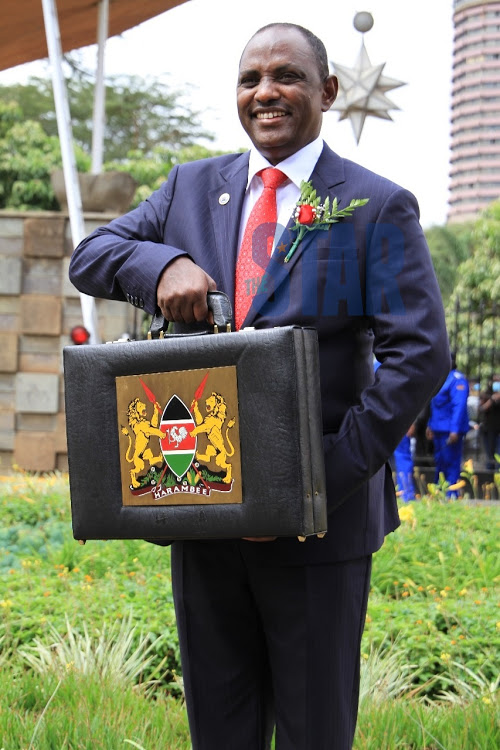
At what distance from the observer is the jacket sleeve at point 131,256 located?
6.17 feet

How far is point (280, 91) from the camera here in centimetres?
188

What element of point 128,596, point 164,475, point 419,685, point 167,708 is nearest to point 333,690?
point 164,475

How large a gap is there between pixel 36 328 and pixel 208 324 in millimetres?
7581

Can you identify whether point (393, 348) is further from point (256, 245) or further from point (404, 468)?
point (404, 468)

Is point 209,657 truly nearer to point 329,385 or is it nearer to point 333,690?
point 333,690

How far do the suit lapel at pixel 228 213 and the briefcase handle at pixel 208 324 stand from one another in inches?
4.9

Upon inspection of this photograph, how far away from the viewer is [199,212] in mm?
2045

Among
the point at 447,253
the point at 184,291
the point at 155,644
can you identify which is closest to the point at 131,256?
the point at 184,291

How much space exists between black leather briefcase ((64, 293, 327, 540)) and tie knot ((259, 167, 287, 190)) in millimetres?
325

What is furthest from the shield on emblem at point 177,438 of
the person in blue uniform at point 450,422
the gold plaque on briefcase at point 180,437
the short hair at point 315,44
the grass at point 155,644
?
A: the person in blue uniform at point 450,422

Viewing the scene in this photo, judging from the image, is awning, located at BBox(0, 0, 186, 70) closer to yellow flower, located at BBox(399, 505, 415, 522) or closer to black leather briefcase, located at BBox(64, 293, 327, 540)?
yellow flower, located at BBox(399, 505, 415, 522)

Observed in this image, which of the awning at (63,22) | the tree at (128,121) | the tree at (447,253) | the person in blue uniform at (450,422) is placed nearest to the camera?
the awning at (63,22)

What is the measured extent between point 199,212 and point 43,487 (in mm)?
5618

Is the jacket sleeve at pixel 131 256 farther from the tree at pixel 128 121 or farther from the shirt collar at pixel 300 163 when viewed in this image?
the tree at pixel 128 121
